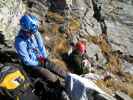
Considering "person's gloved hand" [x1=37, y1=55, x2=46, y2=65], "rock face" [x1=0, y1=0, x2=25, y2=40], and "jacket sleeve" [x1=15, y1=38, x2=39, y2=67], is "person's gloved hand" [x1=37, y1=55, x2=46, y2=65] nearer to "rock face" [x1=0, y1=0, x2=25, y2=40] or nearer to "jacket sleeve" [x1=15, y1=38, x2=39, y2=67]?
"jacket sleeve" [x1=15, y1=38, x2=39, y2=67]

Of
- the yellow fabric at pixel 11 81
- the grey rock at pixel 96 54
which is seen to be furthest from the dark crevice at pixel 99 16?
the yellow fabric at pixel 11 81

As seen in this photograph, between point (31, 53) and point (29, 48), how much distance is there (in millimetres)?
123

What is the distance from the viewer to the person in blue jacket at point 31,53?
9086 mm

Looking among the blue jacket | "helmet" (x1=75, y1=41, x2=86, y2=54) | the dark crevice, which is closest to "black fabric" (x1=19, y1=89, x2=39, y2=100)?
the blue jacket

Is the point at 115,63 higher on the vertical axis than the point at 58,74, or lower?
lower

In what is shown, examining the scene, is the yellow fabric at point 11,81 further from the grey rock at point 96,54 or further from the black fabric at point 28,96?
the grey rock at point 96,54

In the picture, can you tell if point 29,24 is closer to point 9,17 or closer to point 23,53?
point 23,53

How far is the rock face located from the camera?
40.0 ft

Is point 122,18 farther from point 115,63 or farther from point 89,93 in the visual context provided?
point 89,93

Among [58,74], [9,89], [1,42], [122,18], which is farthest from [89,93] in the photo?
[122,18]

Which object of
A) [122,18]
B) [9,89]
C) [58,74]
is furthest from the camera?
[122,18]

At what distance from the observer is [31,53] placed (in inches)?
380

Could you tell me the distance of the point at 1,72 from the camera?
8031 millimetres

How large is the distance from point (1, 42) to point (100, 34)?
487 centimetres
